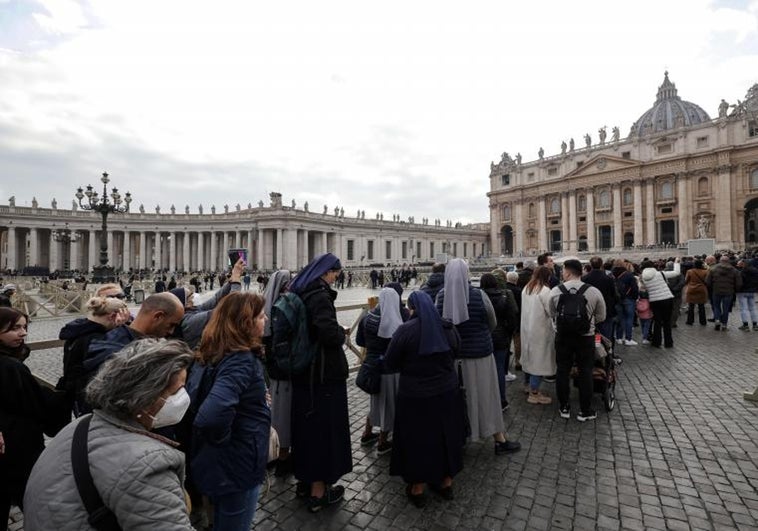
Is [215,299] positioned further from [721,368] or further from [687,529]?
[721,368]

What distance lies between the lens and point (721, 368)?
291 inches

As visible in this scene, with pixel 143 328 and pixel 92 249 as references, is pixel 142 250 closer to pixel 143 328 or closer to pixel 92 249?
pixel 92 249

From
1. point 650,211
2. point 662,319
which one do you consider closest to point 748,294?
point 662,319

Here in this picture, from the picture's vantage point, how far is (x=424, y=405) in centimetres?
346

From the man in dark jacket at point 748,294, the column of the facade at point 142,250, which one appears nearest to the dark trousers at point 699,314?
the man in dark jacket at point 748,294

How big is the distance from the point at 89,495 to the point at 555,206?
66.0m

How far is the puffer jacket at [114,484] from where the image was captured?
52.4 inches

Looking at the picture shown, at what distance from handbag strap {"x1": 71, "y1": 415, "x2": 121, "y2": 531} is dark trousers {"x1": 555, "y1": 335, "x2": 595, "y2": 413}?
208 inches

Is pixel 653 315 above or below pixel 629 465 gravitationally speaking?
above

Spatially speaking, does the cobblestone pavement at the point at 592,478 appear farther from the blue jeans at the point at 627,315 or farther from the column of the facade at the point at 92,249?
the column of the facade at the point at 92,249

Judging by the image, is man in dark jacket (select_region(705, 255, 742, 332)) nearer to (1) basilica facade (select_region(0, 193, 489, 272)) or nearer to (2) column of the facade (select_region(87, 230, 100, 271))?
(1) basilica facade (select_region(0, 193, 489, 272))

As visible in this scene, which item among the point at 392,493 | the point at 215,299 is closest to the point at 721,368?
the point at 392,493

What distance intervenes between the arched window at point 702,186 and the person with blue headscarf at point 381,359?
57241mm

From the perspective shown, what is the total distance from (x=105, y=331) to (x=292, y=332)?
1.44 meters
